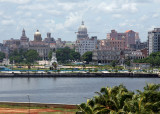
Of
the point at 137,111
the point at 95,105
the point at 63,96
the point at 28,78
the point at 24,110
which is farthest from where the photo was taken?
the point at 28,78

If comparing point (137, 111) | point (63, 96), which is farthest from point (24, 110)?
point (63, 96)

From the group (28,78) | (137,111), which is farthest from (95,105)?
(28,78)

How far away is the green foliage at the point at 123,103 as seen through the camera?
3469cm

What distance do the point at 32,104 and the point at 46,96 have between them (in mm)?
23427

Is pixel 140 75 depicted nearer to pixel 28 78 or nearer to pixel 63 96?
pixel 28 78

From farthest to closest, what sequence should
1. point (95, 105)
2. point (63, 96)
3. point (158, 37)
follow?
point (158, 37) → point (63, 96) → point (95, 105)

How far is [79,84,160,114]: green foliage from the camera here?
34.7 meters

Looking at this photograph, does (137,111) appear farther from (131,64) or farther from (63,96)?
(131,64)

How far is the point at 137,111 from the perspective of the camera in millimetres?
33969

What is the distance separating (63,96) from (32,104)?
917 inches

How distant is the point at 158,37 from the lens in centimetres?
19975

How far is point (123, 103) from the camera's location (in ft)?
126

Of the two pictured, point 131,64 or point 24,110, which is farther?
point 131,64

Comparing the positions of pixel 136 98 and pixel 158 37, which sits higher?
pixel 158 37
